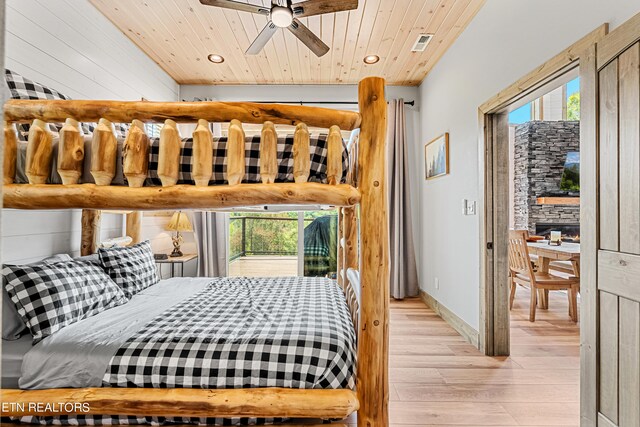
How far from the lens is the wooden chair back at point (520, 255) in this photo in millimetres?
3480

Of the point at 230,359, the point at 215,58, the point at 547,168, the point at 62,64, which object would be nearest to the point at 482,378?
the point at 230,359

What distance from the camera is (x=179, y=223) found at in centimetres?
372

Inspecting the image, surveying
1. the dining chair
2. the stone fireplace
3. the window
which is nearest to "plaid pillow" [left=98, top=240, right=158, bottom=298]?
the window

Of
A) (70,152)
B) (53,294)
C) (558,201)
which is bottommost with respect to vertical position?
(53,294)

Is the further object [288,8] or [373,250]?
[288,8]

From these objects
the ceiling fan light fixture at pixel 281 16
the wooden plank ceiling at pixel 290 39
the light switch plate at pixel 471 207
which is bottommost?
the light switch plate at pixel 471 207

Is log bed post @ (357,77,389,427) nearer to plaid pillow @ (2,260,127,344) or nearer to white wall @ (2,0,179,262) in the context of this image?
plaid pillow @ (2,260,127,344)

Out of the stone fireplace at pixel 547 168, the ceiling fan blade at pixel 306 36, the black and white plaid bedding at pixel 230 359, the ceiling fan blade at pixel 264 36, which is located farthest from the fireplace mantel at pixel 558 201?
the black and white plaid bedding at pixel 230 359

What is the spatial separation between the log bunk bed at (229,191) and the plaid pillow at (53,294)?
11.7 inches

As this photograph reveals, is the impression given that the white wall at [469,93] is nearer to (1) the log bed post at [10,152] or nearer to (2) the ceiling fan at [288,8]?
(2) the ceiling fan at [288,8]

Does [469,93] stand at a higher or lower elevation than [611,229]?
higher

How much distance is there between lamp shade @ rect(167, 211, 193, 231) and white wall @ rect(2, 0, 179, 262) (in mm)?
654

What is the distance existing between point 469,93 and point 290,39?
1.67 metres

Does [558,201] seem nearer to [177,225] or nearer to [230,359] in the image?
[177,225]
